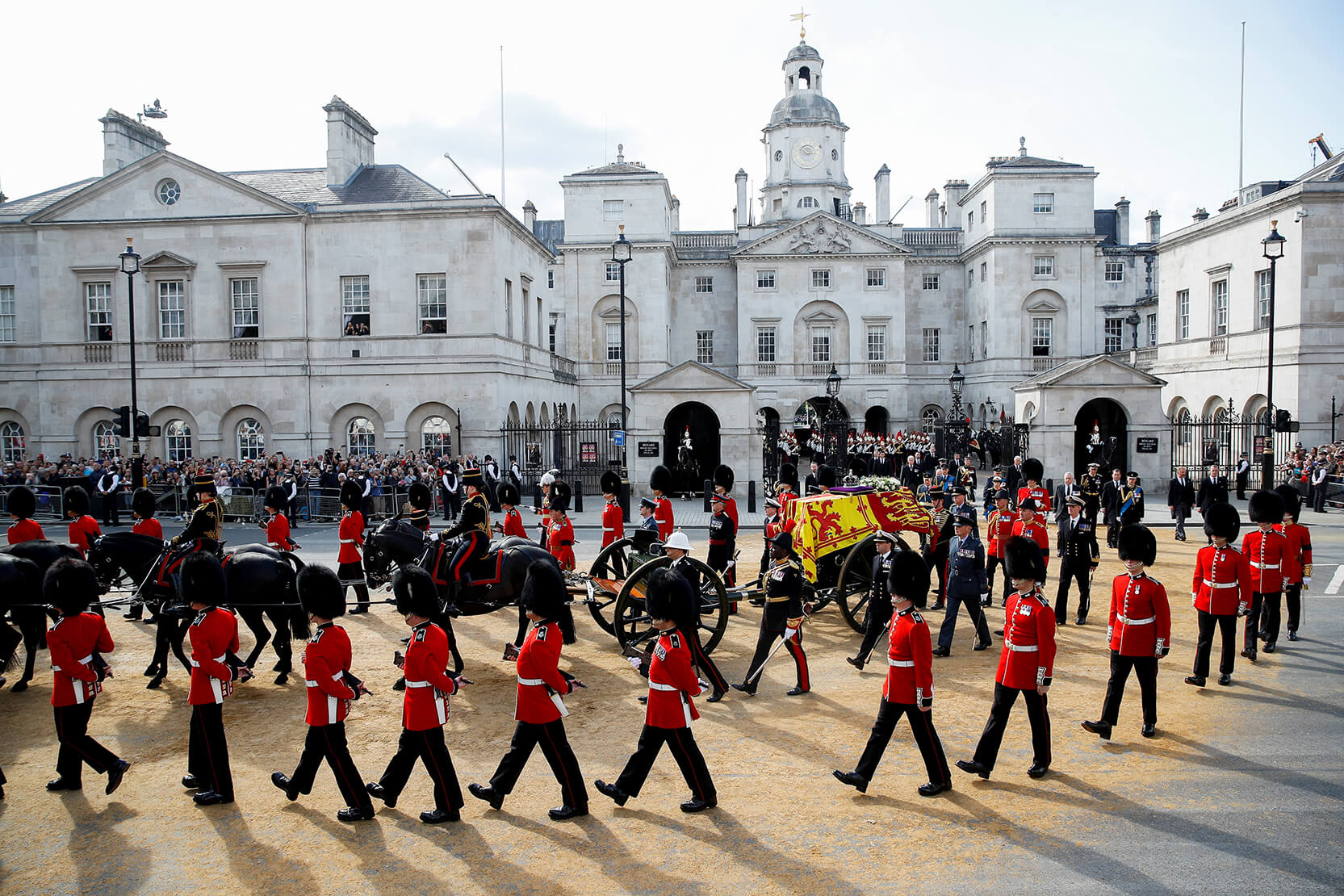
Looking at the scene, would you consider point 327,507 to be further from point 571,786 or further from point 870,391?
point 870,391

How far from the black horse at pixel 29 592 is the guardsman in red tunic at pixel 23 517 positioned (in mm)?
500

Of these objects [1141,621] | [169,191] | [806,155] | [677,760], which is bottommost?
[677,760]

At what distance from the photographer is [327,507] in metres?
22.3

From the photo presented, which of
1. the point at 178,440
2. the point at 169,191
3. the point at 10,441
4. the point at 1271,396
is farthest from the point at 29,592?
the point at 10,441

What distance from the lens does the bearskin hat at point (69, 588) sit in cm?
659

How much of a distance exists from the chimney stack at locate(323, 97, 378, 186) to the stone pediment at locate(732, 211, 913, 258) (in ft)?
70.4

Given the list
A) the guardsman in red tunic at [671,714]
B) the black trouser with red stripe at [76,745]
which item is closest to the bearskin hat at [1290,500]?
the guardsman in red tunic at [671,714]

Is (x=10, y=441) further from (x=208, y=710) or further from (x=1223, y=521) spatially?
(x=1223, y=521)

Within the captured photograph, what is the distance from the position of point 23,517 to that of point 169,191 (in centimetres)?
2088

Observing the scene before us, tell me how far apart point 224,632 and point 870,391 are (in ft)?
140

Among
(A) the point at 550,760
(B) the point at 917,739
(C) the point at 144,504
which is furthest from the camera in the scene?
(C) the point at 144,504

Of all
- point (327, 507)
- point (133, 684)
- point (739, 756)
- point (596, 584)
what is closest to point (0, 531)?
point (327, 507)

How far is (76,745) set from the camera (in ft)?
21.2

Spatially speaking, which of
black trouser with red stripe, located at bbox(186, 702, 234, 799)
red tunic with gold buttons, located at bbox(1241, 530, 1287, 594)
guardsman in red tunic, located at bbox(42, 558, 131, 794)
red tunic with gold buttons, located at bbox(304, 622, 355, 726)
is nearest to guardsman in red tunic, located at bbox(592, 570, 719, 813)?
red tunic with gold buttons, located at bbox(304, 622, 355, 726)
